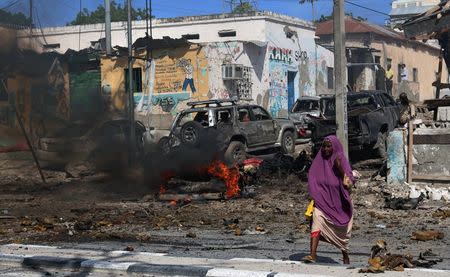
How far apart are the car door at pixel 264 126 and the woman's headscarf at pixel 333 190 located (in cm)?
1193

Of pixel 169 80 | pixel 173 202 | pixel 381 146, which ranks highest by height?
pixel 169 80

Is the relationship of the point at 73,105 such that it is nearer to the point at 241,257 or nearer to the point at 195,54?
the point at 241,257

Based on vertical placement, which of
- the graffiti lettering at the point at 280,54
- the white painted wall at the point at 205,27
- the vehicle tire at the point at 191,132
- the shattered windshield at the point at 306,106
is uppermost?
the white painted wall at the point at 205,27

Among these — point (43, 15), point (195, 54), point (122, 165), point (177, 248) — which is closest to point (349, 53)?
point (195, 54)

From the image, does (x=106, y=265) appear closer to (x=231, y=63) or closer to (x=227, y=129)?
(x=227, y=129)

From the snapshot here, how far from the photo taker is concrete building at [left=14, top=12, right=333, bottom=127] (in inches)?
1161

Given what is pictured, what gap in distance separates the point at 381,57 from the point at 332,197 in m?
38.7

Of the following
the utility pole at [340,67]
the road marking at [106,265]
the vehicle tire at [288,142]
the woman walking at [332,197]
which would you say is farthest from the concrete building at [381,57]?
the road marking at [106,265]

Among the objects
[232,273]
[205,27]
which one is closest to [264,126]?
[232,273]

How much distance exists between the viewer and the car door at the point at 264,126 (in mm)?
19234

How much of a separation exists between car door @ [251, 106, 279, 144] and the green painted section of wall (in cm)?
476

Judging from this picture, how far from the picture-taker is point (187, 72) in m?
29.6

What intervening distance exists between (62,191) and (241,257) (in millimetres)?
9412

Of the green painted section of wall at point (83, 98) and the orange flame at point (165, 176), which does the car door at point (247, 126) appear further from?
the green painted section of wall at point (83, 98)
